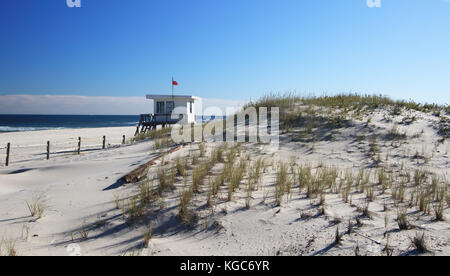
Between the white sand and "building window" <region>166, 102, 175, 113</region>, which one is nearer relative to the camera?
the white sand

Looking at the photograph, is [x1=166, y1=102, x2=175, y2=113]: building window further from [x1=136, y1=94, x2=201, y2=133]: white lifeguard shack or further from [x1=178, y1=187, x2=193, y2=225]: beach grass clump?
[x1=178, y1=187, x2=193, y2=225]: beach grass clump

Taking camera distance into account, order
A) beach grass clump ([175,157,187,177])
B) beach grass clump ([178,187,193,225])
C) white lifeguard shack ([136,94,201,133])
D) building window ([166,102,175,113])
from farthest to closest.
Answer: building window ([166,102,175,113]), white lifeguard shack ([136,94,201,133]), beach grass clump ([175,157,187,177]), beach grass clump ([178,187,193,225])

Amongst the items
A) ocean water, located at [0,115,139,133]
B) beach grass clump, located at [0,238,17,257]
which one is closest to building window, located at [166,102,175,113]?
beach grass clump, located at [0,238,17,257]

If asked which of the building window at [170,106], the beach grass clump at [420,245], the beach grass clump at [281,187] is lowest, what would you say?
the beach grass clump at [420,245]

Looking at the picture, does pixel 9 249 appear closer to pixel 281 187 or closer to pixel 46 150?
pixel 281 187

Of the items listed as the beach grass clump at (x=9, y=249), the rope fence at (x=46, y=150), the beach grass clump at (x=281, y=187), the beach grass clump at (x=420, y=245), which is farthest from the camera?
the rope fence at (x=46, y=150)

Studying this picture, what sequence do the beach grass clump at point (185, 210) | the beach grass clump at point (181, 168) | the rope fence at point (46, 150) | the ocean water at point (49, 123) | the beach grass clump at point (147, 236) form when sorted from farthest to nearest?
1. the ocean water at point (49, 123)
2. the rope fence at point (46, 150)
3. the beach grass clump at point (181, 168)
4. the beach grass clump at point (185, 210)
5. the beach grass clump at point (147, 236)

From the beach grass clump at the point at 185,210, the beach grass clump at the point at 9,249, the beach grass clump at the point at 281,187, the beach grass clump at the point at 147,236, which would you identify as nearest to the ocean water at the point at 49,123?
the beach grass clump at the point at 9,249

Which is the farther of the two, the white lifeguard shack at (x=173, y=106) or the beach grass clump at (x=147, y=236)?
the white lifeguard shack at (x=173, y=106)

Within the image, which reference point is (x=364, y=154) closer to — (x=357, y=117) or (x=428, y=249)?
(x=357, y=117)

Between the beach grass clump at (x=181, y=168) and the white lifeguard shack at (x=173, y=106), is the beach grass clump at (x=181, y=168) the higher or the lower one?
the lower one

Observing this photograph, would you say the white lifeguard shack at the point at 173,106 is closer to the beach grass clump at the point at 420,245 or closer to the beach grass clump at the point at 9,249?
the beach grass clump at the point at 9,249
